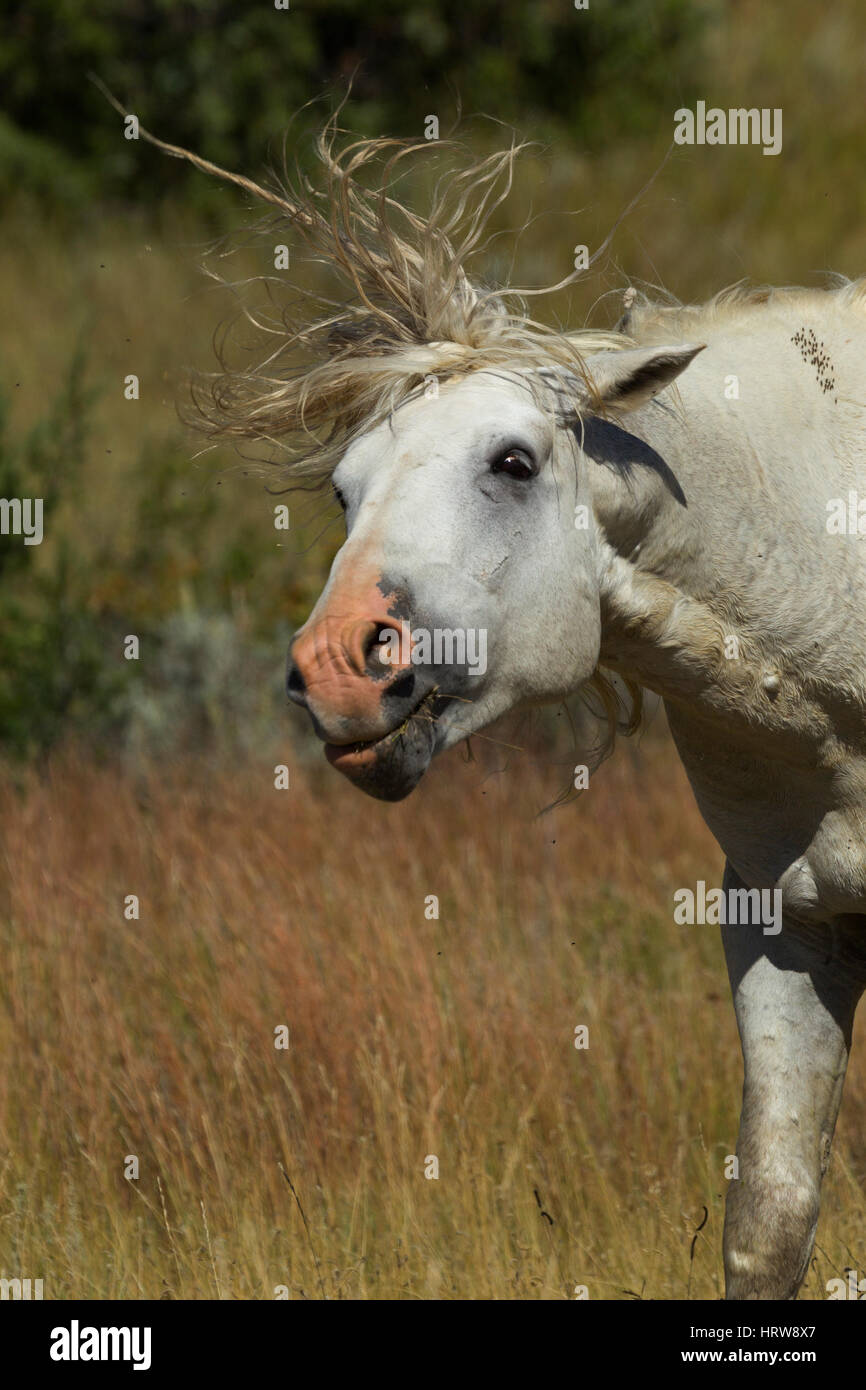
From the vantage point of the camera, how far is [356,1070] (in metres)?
4.59

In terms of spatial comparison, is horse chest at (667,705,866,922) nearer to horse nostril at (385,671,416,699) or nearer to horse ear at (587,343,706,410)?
horse ear at (587,343,706,410)

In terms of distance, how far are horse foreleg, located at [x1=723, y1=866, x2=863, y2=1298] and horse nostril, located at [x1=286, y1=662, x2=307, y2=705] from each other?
4.15 ft

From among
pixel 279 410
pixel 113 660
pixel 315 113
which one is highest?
pixel 315 113

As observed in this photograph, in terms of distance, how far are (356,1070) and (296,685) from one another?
2.21 metres

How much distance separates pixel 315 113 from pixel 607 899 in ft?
35.0

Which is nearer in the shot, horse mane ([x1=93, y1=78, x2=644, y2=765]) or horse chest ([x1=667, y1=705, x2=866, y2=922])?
horse mane ([x1=93, y1=78, x2=644, y2=765])

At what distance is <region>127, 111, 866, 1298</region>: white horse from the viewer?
2.70 m

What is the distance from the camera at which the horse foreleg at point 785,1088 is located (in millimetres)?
3322

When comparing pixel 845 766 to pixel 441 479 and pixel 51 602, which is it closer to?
pixel 441 479
